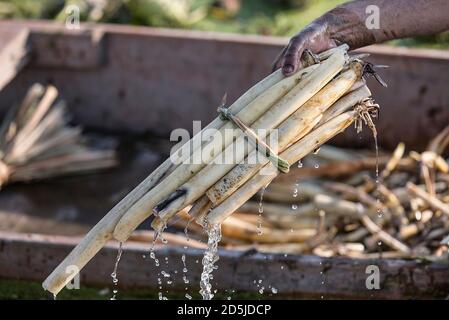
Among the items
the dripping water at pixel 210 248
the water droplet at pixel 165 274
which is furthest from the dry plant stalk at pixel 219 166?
→ the water droplet at pixel 165 274

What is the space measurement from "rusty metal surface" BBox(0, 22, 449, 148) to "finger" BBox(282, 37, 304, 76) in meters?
2.18

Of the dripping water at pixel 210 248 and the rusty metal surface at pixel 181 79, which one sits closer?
the dripping water at pixel 210 248

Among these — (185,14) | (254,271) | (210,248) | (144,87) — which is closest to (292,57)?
(210,248)

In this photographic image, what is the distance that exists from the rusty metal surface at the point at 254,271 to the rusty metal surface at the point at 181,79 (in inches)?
71.9

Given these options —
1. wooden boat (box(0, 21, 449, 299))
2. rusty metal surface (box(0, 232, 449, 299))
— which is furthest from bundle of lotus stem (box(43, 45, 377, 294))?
wooden boat (box(0, 21, 449, 299))

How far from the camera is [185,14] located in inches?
291

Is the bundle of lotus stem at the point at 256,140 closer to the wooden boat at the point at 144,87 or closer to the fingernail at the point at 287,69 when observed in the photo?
the fingernail at the point at 287,69

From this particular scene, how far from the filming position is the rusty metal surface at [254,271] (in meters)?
3.67

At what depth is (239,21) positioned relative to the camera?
26.5 ft

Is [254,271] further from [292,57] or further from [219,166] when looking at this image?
[292,57]

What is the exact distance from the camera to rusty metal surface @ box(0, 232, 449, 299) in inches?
144

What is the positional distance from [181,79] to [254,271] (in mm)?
2188

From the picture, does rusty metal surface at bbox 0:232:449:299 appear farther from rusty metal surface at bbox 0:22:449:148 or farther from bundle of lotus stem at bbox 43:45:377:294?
rusty metal surface at bbox 0:22:449:148

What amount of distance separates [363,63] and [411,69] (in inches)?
93.4
